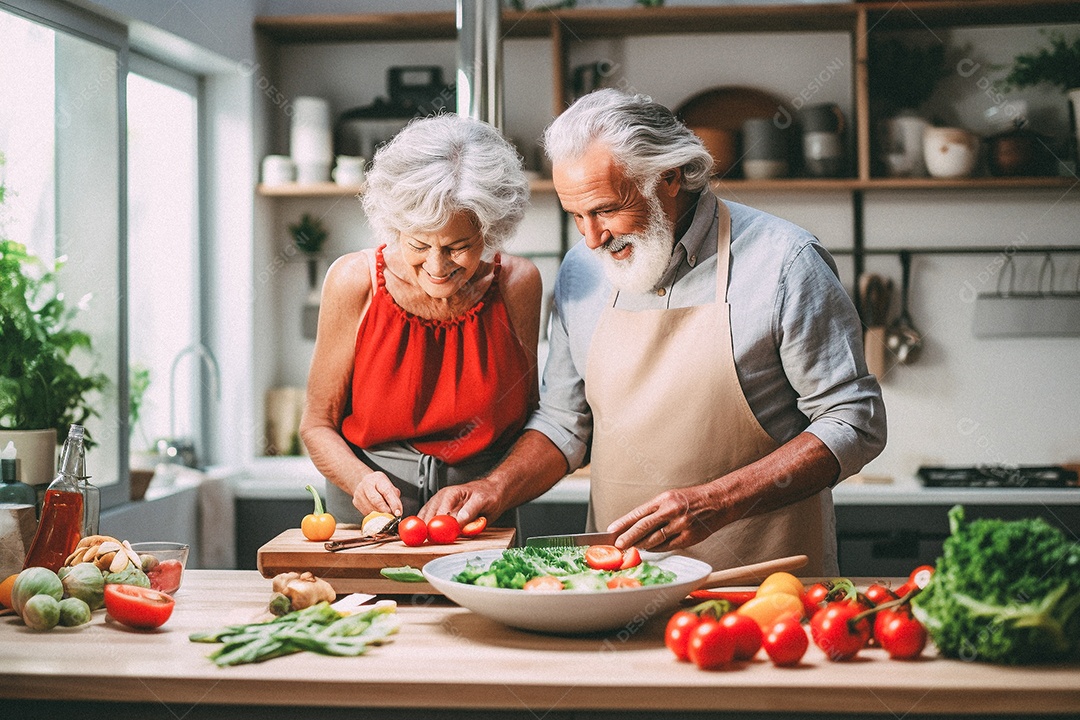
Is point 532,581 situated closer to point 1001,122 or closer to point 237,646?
point 237,646

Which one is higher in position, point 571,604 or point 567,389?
point 567,389

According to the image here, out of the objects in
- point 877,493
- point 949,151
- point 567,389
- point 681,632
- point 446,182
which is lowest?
point 877,493

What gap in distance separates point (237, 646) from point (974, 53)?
3390 millimetres

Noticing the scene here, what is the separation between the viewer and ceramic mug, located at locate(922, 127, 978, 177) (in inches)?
136

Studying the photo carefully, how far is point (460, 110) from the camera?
2.16m

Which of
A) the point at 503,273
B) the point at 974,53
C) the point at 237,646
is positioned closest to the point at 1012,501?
the point at 974,53

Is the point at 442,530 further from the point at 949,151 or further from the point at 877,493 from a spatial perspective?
the point at 949,151

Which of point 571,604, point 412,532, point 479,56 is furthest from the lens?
point 479,56

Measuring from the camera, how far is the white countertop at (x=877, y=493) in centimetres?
316

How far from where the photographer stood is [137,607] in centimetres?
140

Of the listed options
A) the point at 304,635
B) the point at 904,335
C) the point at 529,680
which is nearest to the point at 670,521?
the point at 529,680

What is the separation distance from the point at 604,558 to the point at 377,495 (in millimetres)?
513

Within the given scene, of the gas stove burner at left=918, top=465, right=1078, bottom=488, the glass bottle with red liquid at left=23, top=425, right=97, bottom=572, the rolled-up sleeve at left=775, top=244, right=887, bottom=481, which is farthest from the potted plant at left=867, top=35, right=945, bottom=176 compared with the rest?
the glass bottle with red liquid at left=23, top=425, right=97, bottom=572

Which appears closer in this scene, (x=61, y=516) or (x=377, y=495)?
(x=61, y=516)
